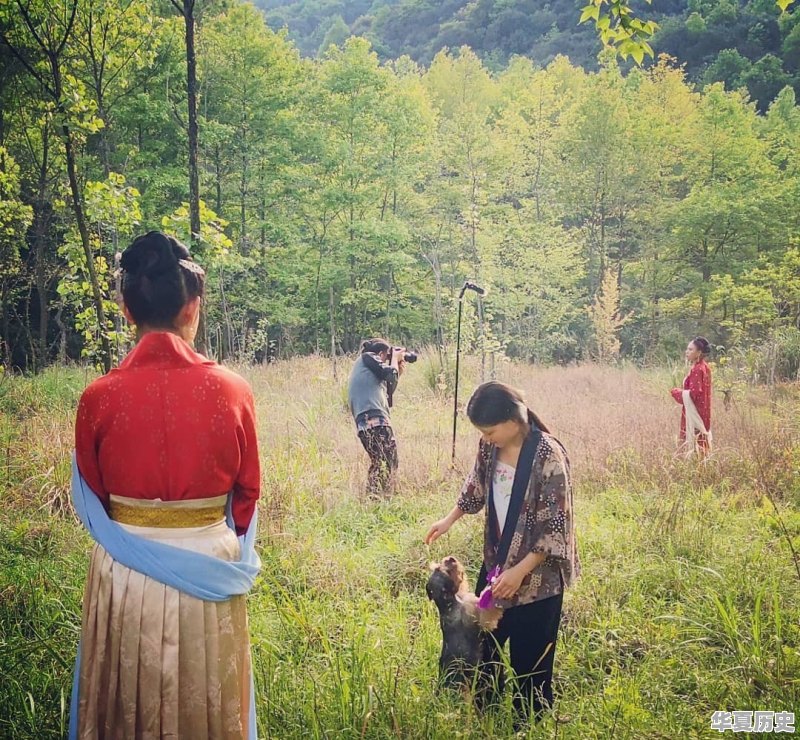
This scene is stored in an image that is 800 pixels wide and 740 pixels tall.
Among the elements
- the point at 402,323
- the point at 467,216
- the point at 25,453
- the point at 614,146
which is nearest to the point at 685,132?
the point at 614,146

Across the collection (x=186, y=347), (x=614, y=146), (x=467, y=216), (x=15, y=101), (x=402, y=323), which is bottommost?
(x=402, y=323)

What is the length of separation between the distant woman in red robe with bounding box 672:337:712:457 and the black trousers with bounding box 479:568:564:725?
4.25 meters

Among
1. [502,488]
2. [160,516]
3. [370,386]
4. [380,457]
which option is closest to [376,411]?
[370,386]

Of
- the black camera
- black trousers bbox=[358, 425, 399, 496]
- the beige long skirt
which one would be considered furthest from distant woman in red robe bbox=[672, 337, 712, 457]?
the beige long skirt

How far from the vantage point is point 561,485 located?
230 centimetres

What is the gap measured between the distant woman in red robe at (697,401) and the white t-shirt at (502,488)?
4.31 meters

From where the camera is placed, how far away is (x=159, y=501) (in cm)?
162

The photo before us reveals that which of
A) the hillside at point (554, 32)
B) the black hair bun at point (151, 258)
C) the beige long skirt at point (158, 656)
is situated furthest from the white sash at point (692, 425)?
the hillside at point (554, 32)

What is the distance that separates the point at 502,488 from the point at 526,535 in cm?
23

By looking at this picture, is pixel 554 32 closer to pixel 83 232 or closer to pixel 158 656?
pixel 83 232

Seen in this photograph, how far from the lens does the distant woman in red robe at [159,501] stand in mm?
1616

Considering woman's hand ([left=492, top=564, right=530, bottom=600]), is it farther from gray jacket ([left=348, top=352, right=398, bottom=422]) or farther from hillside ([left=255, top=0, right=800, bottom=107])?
hillside ([left=255, top=0, right=800, bottom=107])

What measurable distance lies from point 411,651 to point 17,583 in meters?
2.25

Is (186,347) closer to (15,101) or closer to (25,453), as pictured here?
(25,453)
